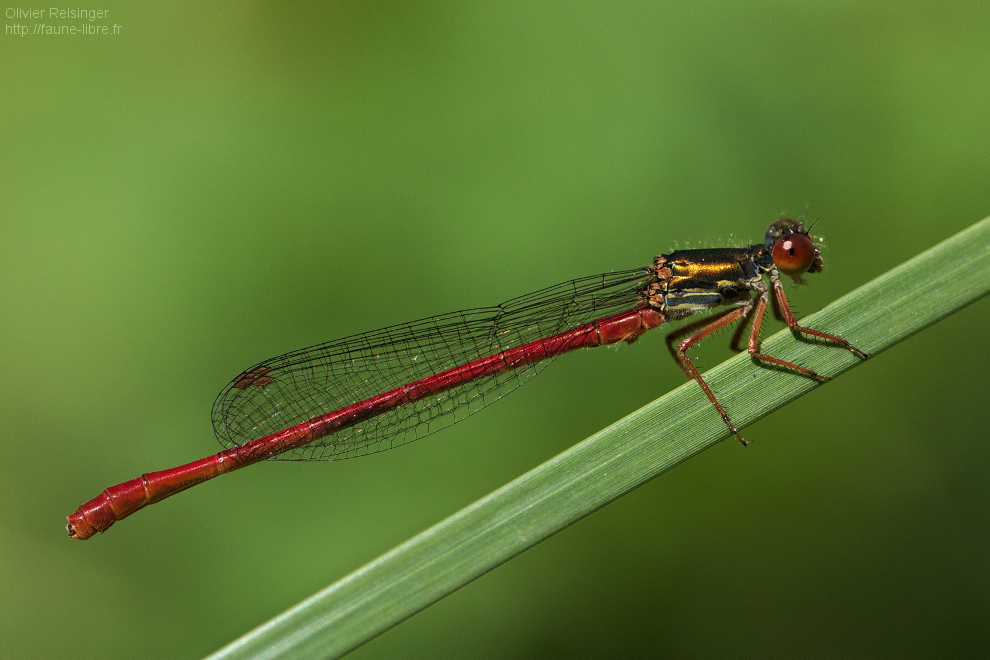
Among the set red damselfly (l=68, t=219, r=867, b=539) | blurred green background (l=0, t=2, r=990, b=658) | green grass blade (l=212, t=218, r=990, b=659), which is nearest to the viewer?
green grass blade (l=212, t=218, r=990, b=659)

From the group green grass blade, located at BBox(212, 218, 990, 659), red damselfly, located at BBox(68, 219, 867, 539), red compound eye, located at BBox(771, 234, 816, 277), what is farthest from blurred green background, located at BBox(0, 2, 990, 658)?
green grass blade, located at BBox(212, 218, 990, 659)

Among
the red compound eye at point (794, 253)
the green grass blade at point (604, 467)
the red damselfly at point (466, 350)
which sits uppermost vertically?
the red damselfly at point (466, 350)

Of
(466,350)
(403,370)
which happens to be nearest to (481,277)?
(466,350)

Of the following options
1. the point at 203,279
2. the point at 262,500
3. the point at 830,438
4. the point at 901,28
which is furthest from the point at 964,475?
the point at 203,279

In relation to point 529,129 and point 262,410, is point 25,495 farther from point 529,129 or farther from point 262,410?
point 529,129

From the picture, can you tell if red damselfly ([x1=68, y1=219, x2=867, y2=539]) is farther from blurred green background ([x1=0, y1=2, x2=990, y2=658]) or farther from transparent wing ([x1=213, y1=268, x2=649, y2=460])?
blurred green background ([x1=0, y1=2, x2=990, y2=658])

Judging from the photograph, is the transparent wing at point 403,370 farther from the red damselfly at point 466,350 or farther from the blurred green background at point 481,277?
the blurred green background at point 481,277

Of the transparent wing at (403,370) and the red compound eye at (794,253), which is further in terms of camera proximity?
the transparent wing at (403,370)

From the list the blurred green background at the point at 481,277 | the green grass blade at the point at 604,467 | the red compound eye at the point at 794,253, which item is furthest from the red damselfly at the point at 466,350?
the green grass blade at the point at 604,467
